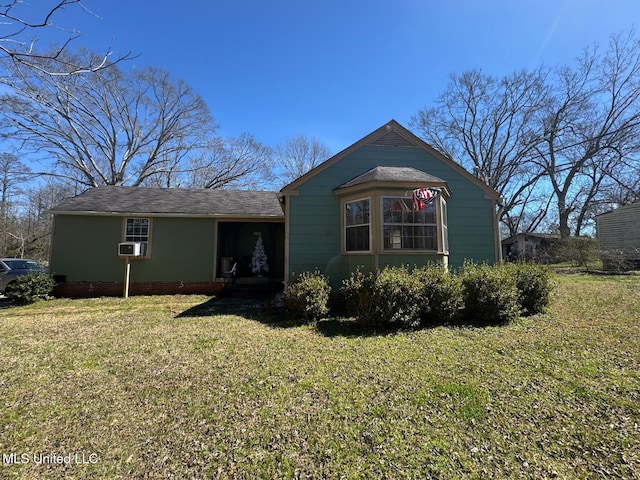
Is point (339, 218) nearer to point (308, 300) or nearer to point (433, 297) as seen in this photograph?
point (308, 300)

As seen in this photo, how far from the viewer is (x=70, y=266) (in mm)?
10422

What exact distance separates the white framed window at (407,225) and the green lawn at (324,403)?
2.49 meters

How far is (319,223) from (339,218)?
1.96 feet

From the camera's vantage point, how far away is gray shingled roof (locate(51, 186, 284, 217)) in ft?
35.7

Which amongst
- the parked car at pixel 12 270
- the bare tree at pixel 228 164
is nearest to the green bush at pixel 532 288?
the parked car at pixel 12 270

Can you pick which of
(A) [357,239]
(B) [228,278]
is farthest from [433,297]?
(B) [228,278]

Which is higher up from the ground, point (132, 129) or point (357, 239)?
point (132, 129)

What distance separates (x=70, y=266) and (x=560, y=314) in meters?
15.0

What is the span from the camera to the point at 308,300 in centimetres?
670

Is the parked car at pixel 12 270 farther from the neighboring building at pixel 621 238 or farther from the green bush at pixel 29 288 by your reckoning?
the neighboring building at pixel 621 238

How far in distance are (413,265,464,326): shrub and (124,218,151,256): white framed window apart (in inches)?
384

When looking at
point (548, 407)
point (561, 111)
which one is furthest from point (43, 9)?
point (561, 111)

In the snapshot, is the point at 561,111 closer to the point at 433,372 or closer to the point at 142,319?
the point at 433,372

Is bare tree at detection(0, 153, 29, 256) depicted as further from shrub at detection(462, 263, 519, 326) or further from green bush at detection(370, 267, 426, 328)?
shrub at detection(462, 263, 519, 326)
